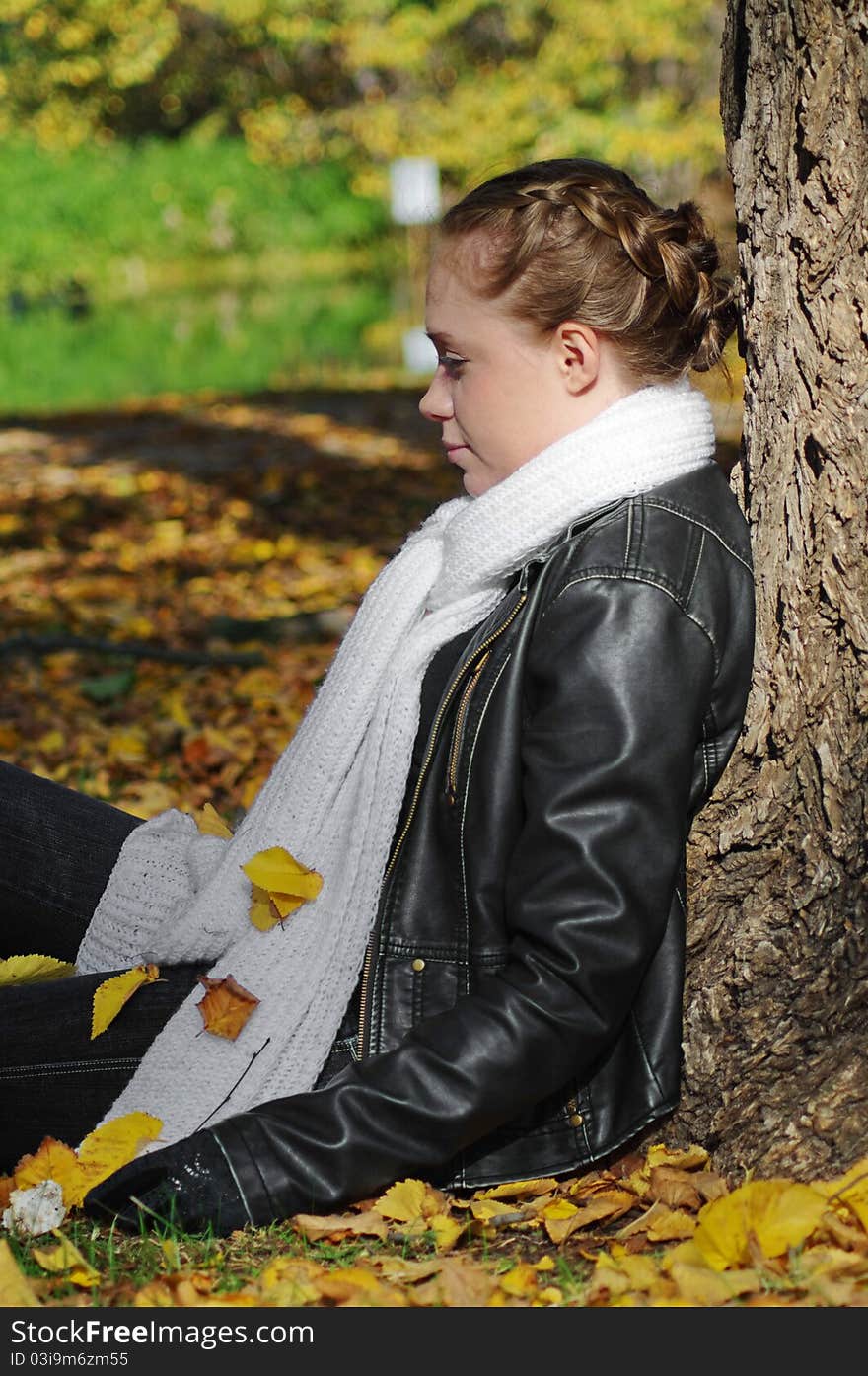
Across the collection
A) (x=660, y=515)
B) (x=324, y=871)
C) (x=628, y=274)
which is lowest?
(x=324, y=871)

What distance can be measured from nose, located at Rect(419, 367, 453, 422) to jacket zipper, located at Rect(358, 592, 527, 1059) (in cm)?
31

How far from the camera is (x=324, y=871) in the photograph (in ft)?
7.12

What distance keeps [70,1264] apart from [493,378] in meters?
1.29

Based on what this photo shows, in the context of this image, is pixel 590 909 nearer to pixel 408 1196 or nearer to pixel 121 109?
pixel 408 1196

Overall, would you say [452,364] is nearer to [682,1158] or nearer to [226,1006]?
[226,1006]

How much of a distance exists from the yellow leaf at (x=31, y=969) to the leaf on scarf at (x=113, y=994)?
28 cm

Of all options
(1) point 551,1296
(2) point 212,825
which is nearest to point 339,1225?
(1) point 551,1296

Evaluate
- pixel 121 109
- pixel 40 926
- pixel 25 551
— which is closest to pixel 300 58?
pixel 121 109

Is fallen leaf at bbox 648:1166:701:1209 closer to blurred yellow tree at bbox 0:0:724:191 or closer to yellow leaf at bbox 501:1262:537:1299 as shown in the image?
yellow leaf at bbox 501:1262:537:1299

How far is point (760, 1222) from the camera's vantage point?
1883 mm

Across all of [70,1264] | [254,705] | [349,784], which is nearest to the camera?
[70,1264]

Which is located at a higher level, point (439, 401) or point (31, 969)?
point (439, 401)
